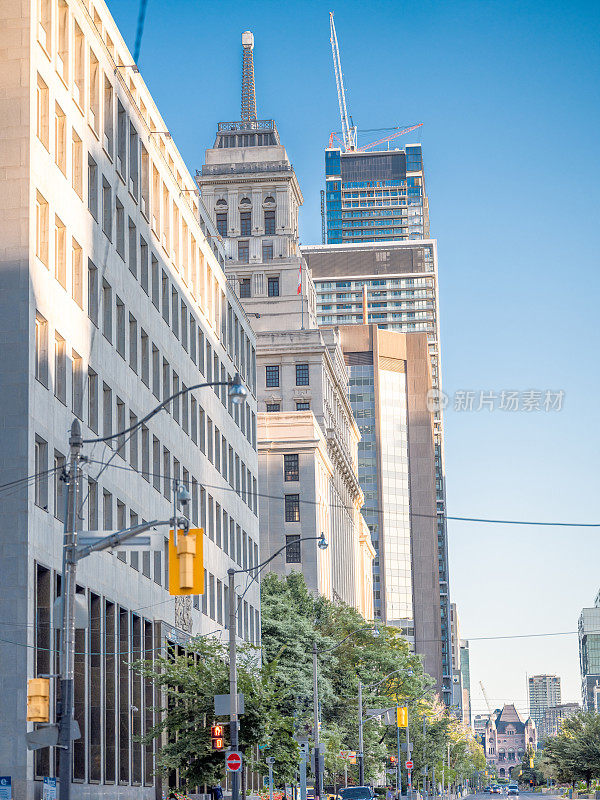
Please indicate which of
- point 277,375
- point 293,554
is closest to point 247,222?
point 277,375

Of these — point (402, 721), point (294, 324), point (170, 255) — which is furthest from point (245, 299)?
point (170, 255)

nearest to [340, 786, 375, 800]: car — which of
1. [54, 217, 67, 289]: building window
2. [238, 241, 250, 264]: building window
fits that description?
[54, 217, 67, 289]: building window

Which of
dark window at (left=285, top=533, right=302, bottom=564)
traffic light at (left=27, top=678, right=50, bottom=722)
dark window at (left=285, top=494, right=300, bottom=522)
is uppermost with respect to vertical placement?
dark window at (left=285, top=494, right=300, bottom=522)

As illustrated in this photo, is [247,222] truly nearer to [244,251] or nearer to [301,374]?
[244,251]

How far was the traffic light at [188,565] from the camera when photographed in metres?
22.9

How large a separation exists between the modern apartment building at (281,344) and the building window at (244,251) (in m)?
0.11

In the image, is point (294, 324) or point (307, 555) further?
point (294, 324)

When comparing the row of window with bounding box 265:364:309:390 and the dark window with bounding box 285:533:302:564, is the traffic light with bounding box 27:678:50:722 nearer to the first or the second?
the dark window with bounding box 285:533:302:564

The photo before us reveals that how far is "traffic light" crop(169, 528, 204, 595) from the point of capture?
22853 millimetres

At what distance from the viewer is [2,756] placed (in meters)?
38.5

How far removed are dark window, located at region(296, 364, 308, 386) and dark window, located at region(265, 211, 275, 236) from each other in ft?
52.3

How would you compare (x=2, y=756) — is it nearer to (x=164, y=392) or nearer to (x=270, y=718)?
→ (x=270, y=718)

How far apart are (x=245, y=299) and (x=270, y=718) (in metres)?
96.1

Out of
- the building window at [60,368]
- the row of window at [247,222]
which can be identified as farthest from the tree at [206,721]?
the row of window at [247,222]
